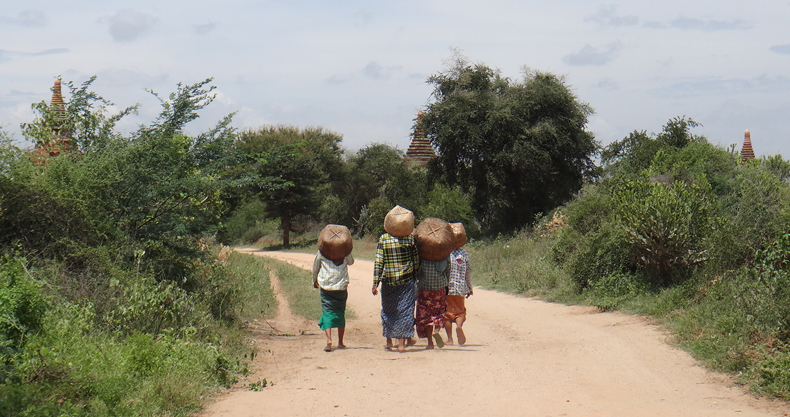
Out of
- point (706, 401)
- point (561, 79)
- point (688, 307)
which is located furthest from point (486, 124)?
point (706, 401)

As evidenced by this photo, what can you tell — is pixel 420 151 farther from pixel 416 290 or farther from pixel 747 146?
pixel 416 290

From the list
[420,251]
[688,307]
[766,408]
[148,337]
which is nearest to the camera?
[766,408]

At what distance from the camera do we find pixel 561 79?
88.4ft

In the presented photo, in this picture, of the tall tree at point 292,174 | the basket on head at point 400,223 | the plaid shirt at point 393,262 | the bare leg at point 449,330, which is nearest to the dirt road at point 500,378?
the bare leg at point 449,330

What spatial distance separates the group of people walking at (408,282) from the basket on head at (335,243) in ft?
0.22

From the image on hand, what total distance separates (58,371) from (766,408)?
20.4 ft

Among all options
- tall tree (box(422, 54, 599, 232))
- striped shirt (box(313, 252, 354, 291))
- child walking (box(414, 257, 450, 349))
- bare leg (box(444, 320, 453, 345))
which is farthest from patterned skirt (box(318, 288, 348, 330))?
tall tree (box(422, 54, 599, 232))

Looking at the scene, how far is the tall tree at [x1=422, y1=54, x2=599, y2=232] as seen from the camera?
25.7 meters

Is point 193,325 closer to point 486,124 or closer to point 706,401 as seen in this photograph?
point 706,401

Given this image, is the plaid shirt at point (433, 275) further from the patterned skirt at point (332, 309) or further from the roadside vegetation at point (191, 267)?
the roadside vegetation at point (191, 267)

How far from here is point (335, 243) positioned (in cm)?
914

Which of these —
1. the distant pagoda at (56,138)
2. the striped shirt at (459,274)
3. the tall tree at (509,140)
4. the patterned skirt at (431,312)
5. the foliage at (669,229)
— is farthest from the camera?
the tall tree at (509,140)

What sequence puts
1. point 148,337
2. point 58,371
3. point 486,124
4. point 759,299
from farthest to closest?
1. point 486,124
2. point 759,299
3. point 148,337
4. point 58,371

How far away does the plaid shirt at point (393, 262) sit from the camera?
9.11m
